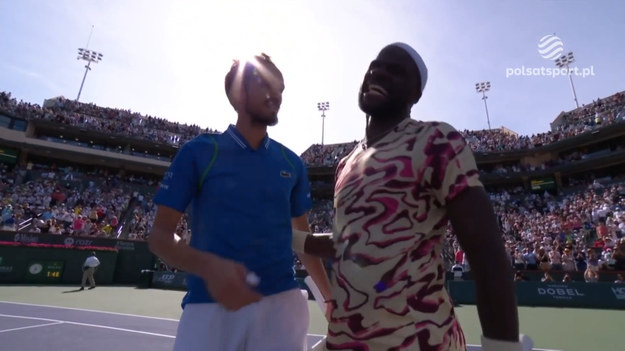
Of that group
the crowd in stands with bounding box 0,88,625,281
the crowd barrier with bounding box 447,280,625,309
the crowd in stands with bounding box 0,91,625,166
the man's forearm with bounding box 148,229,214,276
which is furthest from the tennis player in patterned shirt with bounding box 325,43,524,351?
the crowd in stands with bounding box 0,91,625,166

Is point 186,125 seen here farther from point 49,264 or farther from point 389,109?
point 389,109

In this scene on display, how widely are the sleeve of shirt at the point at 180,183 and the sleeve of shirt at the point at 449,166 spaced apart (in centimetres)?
105

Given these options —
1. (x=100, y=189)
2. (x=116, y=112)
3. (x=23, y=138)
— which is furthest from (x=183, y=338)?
(x=116, y=112)

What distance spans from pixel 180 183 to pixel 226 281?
0.55m

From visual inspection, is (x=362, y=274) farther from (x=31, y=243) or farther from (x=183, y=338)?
(x=31, y=243)

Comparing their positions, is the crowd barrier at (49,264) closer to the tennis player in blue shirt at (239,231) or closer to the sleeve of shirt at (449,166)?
the tennis player in blue shirt at (239,231)

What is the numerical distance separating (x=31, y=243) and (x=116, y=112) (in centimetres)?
3227

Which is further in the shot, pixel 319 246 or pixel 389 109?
pixel 319 246

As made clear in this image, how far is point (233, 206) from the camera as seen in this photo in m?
1.76

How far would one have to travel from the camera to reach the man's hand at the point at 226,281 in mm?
1411

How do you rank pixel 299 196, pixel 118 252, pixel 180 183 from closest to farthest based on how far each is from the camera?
pixel 180 183, pixel 299 196, pixel 118 252

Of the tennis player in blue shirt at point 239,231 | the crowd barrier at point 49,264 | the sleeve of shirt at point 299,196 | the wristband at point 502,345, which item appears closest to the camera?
the wristband at point 502,345

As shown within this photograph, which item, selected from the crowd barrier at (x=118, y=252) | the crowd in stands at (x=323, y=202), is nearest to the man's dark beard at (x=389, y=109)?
the crowd in stands at (x=323, y=202)

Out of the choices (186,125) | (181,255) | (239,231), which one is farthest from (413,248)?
(186,125)
